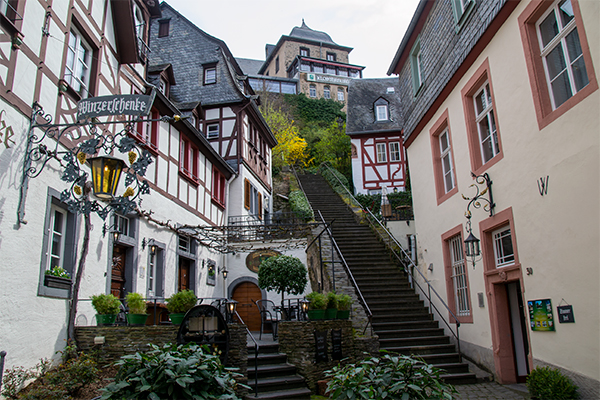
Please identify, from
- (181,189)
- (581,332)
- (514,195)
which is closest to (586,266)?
(581,332)

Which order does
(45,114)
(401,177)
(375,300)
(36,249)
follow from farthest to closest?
(401,177) → (375,300) → (45,114) → (36,249)

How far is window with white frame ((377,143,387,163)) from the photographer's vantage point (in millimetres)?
29062

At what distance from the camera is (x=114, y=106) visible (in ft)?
23.2

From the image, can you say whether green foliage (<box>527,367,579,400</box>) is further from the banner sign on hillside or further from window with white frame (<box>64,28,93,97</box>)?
window with white frame (<box>64,28,93,97</box>)

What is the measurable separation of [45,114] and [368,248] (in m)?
10.4

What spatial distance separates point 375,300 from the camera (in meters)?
12.1

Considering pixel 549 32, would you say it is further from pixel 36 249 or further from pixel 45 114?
pixel 36 249

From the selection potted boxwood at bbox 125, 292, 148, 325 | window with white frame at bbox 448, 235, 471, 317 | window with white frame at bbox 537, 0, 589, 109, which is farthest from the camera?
window with white frame at bbox 448, 235, 471, 317

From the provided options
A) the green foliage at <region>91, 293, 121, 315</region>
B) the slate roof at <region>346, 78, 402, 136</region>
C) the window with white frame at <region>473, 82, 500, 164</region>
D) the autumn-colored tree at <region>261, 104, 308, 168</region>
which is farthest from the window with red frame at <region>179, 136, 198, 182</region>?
the autumn-colored tree at <region>261, 104, 308, 168</region>

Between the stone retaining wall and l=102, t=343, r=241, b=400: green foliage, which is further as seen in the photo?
the stone retaining wall

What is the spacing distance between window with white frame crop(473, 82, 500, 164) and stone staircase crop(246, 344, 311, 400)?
5613mm

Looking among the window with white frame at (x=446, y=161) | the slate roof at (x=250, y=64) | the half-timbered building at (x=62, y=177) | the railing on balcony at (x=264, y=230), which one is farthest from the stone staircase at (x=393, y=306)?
the slate roof at (x=250, y=64)

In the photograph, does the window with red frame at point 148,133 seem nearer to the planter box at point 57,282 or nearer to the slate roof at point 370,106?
the planter box at point 57,282

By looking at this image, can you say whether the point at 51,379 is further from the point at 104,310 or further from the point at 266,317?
the point at 266,317
